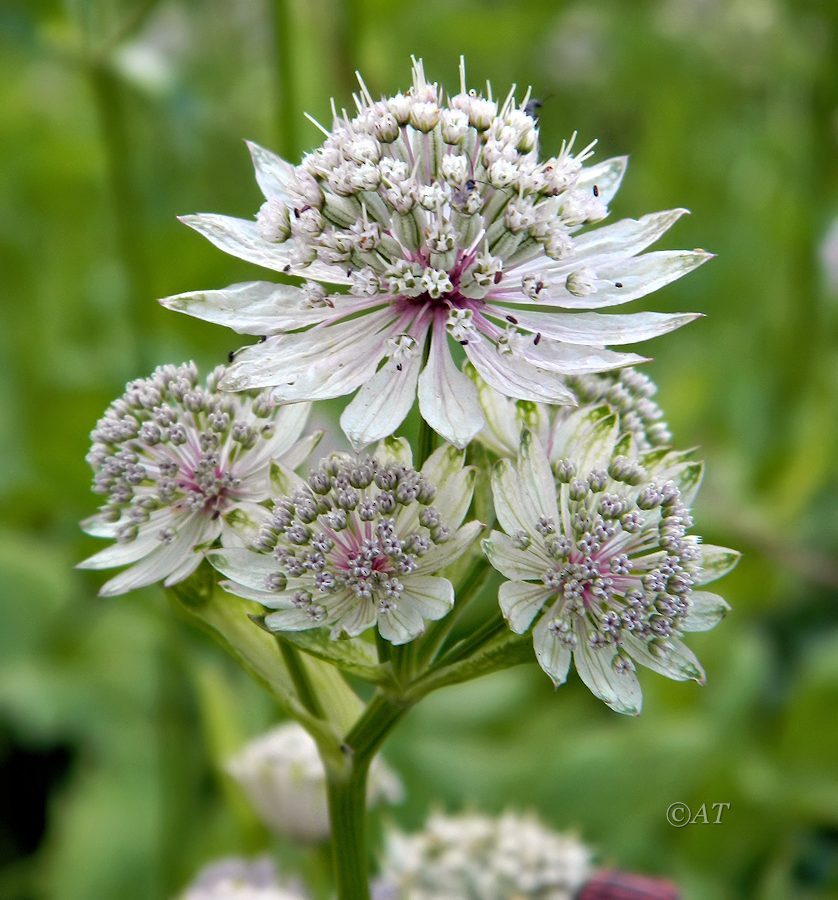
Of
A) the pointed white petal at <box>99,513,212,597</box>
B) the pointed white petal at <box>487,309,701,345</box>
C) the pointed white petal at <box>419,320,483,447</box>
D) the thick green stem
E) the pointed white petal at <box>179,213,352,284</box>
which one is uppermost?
the pointed white petal at <box>179,213,352,284</box>

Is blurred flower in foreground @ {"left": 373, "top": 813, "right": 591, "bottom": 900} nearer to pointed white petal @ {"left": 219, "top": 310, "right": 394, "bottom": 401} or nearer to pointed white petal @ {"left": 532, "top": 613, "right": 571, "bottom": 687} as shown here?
pointed white petal @ {"left": 532, "top": 613, "right": 571, "bottom": 687}

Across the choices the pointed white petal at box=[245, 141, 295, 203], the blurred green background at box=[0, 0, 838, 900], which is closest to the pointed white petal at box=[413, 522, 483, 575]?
the pointed white petal at box=[245, 141, 295, 203]

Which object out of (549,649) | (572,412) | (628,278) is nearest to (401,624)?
(549,649)

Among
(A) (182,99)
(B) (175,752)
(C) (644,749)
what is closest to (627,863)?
(C) (644,749)

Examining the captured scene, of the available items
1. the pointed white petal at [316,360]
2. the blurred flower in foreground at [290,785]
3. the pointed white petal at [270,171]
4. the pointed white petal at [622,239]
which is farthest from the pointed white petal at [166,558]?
the blurred flower in foreground at [290,785]

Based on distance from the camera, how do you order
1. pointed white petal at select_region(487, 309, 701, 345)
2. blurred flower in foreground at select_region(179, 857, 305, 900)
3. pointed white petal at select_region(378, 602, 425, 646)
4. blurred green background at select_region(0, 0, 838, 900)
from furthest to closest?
blurred green background at select_region(0, 0, 838, 900), blurred flower in foreground at select_region(179, 857, 305, 900), pointed white petal at select_region(487, 309, 701, 345), pointed white petal at select_region(378, 602, 425, 646)
